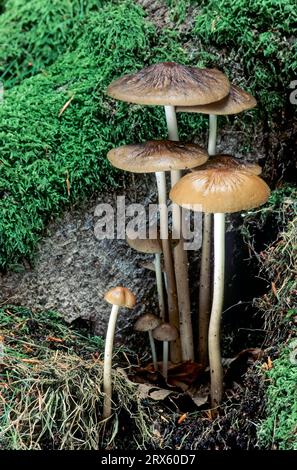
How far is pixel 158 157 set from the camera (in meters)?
2.58

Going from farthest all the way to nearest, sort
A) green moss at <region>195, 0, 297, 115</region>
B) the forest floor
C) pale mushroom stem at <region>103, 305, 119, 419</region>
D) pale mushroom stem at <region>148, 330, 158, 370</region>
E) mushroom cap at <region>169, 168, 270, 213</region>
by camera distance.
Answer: green moss at <region>195, 0, 297, 115</region>, pale mushroom stem at <region>148, 330, 158, 370</region>, pale mushroom stem at <region>103, 305, 119, 419</region>, the forest floor, mushroom cap at <region>169, 168, 270, 213</region>

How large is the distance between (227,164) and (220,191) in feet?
1.24

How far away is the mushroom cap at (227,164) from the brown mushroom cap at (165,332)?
2.51ft

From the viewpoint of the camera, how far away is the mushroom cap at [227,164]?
268 centimetres

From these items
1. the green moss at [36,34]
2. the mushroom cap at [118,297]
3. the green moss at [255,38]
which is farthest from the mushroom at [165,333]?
the green moss at [36,34]

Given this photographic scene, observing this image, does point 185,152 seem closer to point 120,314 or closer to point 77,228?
point 77,228

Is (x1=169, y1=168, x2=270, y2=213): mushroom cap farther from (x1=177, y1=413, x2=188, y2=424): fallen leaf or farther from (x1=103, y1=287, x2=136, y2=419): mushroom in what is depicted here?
(x1=177, y1=413, x2=188, y2=424): fallen leaf

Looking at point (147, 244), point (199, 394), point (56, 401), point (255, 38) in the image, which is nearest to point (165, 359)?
point (199, 394)

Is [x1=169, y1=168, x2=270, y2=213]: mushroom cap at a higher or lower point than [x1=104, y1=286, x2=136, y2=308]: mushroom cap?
higher

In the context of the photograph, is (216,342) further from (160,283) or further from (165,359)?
(160,283)

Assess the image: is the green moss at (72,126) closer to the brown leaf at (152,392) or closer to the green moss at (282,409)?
the brown leaf at (152,392)

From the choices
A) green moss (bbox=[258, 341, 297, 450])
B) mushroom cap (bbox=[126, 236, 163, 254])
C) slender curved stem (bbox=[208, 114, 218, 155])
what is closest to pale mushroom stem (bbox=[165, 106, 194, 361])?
mushroom cap (bbox=[126, 236, 163, 254])

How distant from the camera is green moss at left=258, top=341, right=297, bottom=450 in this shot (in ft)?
7.39

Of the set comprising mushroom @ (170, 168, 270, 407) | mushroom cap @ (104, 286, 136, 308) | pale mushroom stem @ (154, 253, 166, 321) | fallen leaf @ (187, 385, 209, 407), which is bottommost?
fallen leaf @ (187, 385, 209, 407)
